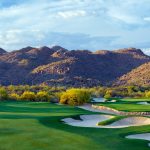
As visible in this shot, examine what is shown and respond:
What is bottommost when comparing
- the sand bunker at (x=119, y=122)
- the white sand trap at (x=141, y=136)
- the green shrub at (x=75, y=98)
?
the white sand trap at (x=141, y=136)

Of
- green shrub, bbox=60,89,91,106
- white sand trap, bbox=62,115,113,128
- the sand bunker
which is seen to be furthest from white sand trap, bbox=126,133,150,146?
green shrub, bbox=60,89,91,106

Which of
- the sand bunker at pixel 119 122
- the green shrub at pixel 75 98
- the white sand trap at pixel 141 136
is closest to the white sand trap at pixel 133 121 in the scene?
the sand bunker at pixel 119 122

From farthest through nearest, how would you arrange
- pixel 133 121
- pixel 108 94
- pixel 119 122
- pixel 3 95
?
pixel 108 94
pixel 3 95
pixel 133 121
pixel 119 122

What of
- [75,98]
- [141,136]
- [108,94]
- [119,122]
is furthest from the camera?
[108,94]

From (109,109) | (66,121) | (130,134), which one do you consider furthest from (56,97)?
(130,134)

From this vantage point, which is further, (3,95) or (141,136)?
(3,95)

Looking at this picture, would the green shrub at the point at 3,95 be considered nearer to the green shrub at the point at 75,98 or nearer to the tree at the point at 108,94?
the green shrub at the point at 75,98

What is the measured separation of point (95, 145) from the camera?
23.2 meters

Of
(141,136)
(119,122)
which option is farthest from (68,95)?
(141,136)

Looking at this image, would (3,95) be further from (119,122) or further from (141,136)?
(141,136)

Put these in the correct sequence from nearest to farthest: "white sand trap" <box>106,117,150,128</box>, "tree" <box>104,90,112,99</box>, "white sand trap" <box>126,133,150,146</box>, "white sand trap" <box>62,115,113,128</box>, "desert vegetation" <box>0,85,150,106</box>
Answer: "white sand trap" <box>126,133,150,146</box>, "white sand trap" <box>106,117,150,128</box>, "white sand trap" <box>62,115,113,128</box>, "desert vegetation" <box>0,85,150,106</box>, "tree" <box>104,90,112,99</box>

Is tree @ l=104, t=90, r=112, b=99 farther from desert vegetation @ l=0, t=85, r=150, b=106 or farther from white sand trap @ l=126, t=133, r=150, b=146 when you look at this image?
white sand trap @ l=126, t=133, r=150, b=146

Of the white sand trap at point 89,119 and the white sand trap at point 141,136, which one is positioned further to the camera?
the white sand trap at point 89,119

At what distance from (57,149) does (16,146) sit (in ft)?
7.16
